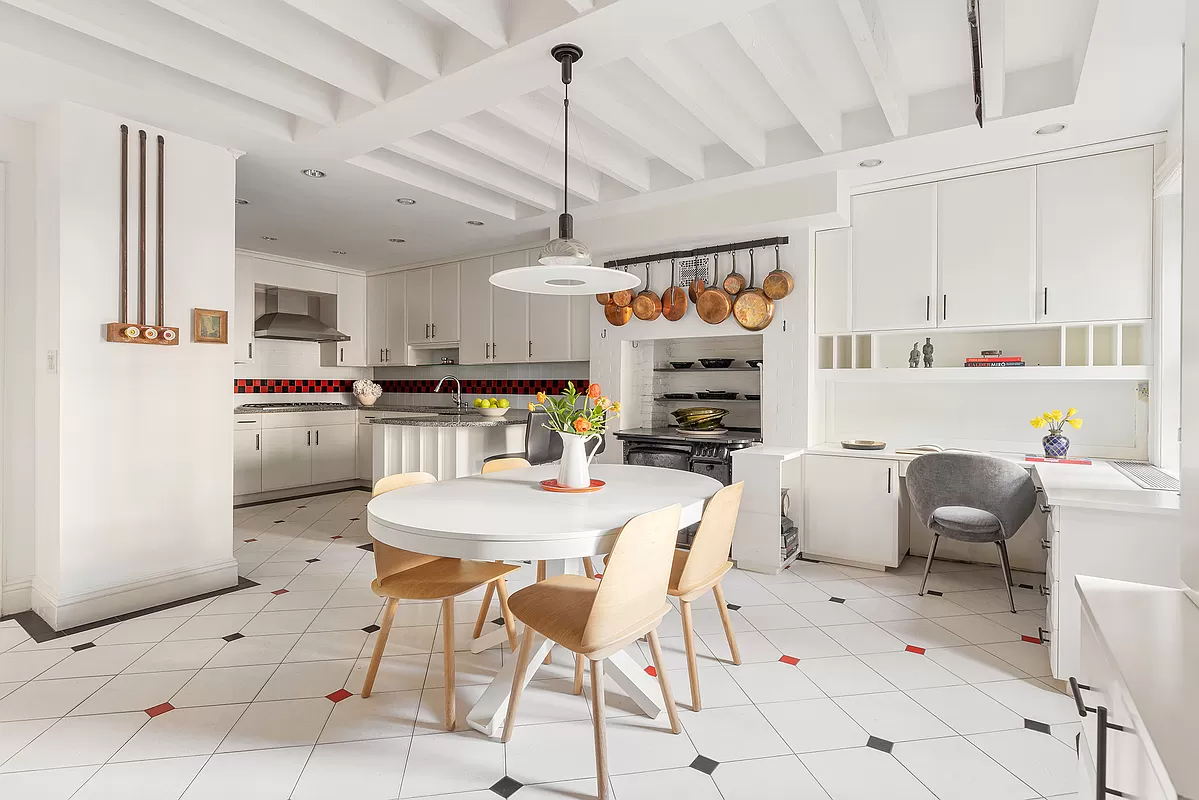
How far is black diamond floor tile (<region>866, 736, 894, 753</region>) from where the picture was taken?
1.95m

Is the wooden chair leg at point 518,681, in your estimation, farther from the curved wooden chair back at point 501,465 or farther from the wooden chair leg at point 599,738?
the curved wooden chair back at point 501,465

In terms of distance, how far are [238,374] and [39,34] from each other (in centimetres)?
388

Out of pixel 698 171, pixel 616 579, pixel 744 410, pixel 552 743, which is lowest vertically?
pixel 552 743

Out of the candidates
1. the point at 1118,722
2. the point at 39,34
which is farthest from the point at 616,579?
the point at 39,34

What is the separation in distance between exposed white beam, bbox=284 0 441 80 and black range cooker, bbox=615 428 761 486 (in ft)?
8.16

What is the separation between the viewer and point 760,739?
6.55 feet

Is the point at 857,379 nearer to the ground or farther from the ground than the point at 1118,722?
farther from the ground

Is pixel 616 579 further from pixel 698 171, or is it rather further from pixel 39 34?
pixel 39 34

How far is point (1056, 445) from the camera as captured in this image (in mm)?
3297

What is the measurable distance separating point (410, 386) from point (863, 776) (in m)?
5.87

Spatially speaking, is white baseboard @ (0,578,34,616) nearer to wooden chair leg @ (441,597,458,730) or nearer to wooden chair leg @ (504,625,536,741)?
wooden chair leg @ (441,597,458,730)

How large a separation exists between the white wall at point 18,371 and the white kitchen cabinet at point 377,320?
3587 millimetres

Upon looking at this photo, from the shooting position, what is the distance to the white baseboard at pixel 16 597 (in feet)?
9.77

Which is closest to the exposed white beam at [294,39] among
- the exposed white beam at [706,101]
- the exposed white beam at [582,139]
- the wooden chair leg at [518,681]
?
the exposed white beam at [582,139]
